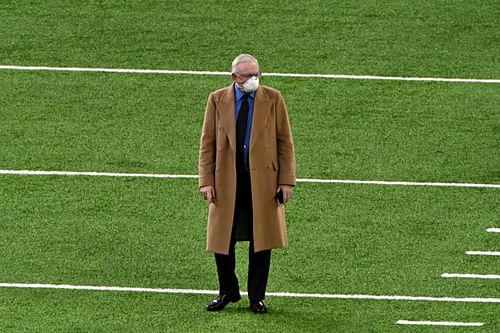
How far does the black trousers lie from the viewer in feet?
41.0

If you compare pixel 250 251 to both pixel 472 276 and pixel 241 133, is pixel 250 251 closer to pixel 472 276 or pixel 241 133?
pixel 241 133

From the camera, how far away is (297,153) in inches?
644

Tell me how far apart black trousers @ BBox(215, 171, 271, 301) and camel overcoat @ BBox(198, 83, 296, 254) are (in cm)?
8

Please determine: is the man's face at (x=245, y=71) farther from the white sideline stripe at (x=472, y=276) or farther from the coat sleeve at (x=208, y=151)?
the white sideline stripe at (x=472, y=276)

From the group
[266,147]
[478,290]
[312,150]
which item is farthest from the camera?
[312,150]

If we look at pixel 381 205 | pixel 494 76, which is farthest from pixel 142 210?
pixel 494 76

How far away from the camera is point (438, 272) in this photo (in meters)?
13.6

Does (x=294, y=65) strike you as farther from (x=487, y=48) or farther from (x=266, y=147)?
(x=266, y=147)

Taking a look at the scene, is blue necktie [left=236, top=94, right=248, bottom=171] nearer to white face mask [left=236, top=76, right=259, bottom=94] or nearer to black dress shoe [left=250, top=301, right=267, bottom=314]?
white face mask [left=236, top=76, right=259, bottom=94]

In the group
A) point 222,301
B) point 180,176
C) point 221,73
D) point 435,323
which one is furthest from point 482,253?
point 221,73

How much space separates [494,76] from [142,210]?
4.97 m

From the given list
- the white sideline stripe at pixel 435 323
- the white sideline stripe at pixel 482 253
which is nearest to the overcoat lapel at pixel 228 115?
the white sideline stripe at pixel 435 323

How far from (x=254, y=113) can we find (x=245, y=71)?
34 centimetres

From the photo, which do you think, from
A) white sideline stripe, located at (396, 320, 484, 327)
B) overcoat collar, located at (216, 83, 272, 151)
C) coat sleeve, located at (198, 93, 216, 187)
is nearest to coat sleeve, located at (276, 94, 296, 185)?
overcoat collar, located at (216, 83, 272, 151)
